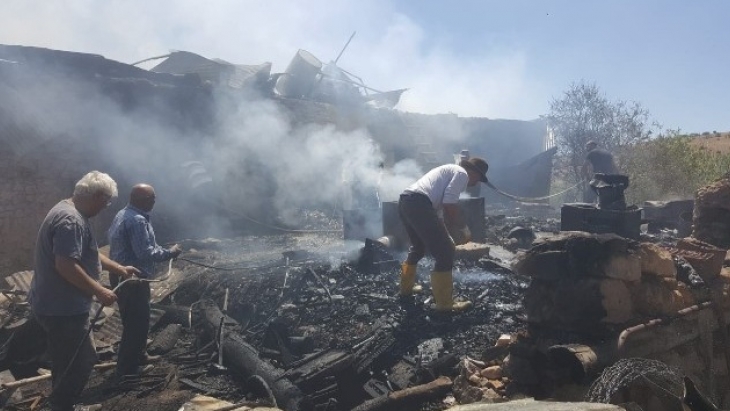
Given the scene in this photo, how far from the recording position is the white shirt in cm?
617

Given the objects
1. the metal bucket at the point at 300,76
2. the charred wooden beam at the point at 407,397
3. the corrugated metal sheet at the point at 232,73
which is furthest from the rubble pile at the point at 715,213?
the metal bucket at the point at 300,76

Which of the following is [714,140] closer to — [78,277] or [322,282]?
[322,282]

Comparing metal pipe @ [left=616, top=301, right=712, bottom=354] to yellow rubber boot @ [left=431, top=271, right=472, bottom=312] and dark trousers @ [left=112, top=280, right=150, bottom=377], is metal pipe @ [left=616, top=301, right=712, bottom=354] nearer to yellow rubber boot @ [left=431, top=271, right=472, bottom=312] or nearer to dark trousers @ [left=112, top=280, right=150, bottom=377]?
yellow rubber boot @ [left=431, top=271, right=472, bottom=312]

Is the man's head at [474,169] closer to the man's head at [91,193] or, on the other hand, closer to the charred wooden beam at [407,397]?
the charred wooden beam at [407,397]

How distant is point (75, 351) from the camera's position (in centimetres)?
413

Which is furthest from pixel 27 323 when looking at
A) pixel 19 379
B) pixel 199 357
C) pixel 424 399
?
pixel 424 399

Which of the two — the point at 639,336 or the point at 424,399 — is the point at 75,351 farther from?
the point at 639,336

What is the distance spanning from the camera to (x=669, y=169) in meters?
16.7

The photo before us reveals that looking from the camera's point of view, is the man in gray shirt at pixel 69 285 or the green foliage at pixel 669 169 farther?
the green foliage at pixel 669 169

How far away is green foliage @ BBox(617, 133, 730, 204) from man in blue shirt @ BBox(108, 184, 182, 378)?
15937 mm

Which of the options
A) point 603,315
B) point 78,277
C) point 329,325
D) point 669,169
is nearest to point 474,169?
point 329,325

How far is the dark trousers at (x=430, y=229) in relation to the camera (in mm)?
6059

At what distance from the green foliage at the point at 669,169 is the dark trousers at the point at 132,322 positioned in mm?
16002

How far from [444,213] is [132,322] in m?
3.94
